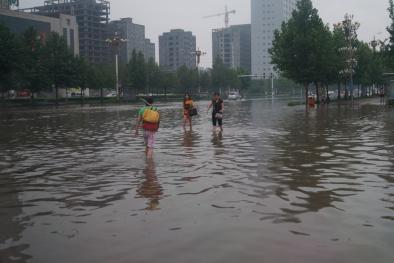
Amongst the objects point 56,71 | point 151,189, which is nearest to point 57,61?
point 56,71

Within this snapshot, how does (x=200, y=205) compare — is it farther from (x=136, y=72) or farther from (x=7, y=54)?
(x=136, y=72)

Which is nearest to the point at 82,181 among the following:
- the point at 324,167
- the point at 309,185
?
the point at 309,185

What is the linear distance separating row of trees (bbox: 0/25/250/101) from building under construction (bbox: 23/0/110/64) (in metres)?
63.7

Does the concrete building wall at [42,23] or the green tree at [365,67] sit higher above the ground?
the concrete building wall at [42,23]

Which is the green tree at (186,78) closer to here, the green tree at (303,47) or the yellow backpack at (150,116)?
the green tree at (303,47)

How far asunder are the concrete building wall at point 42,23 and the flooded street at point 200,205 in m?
94.8

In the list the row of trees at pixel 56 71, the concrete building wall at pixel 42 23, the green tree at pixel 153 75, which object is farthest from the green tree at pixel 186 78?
the concrete building wall at pixel 42 23

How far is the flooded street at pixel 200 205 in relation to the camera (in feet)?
17.5

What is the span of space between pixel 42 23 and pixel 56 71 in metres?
57.6

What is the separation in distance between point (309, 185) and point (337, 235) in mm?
2981

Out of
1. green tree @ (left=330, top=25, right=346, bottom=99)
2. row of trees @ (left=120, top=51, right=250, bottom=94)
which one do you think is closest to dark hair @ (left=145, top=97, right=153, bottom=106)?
green tree @ (left=330, top=25, right=346, bottom=99)

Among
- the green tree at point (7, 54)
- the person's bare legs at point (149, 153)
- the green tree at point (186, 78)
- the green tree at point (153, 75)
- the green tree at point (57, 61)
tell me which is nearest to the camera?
the person's bare legs at point (149, 153)

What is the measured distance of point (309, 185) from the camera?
28.5 ft

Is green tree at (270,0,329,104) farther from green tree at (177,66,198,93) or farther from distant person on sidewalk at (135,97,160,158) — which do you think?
green tree at (177,66,198,93)
